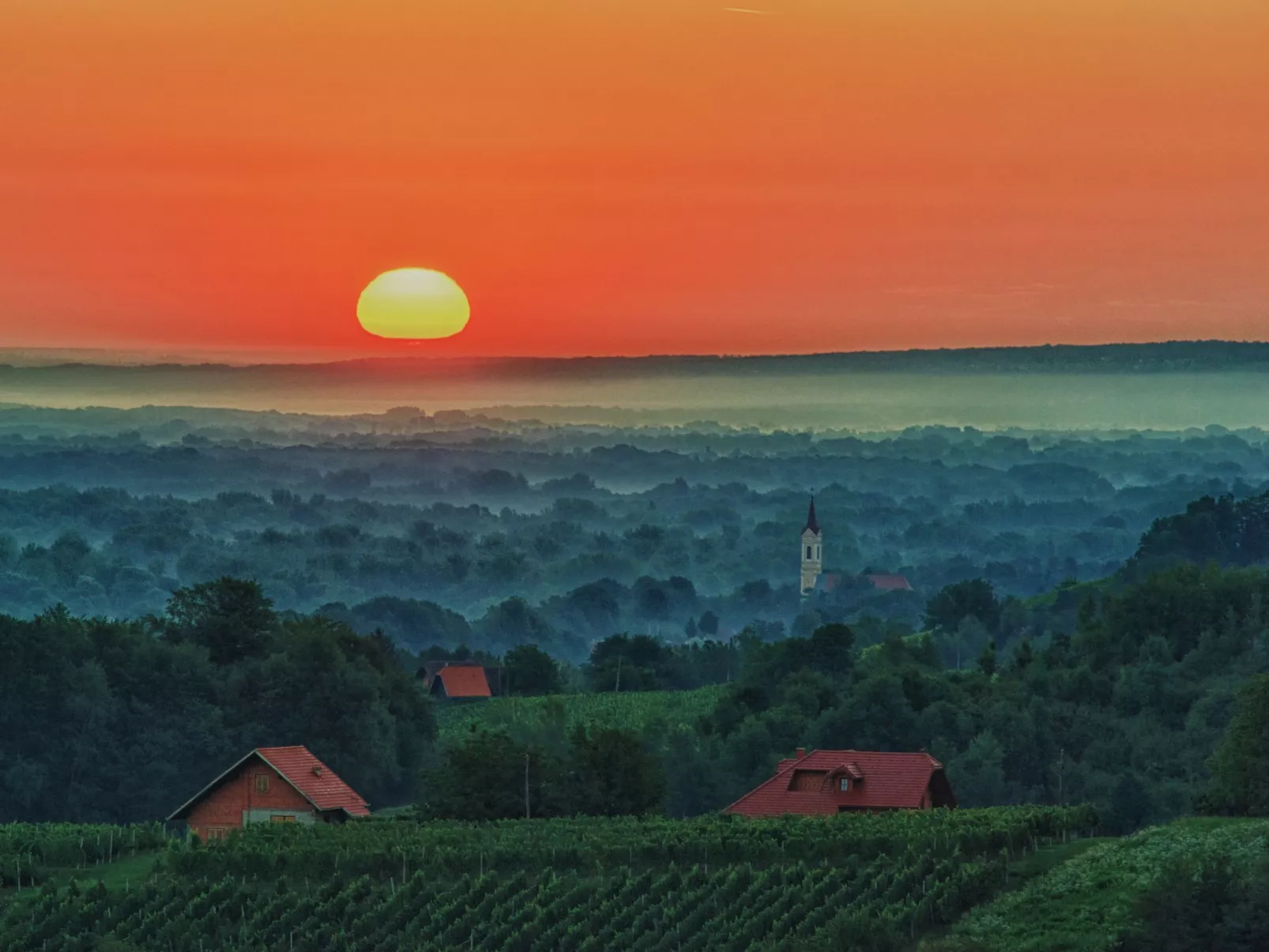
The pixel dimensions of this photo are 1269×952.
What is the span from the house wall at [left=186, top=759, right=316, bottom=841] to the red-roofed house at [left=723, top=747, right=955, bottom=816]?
328 inches

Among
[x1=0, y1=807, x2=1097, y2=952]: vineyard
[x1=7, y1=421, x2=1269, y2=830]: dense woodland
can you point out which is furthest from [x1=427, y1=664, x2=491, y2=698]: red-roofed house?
[x1=0, y1=807, x2=1097, y2=952]: vineyard

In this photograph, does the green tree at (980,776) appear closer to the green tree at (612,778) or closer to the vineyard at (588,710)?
the green tree at (612,778)

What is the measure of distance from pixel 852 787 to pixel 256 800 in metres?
11.4

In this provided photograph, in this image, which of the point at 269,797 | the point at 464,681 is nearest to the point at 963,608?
the point at 464,681

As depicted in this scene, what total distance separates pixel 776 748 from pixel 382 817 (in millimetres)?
19078

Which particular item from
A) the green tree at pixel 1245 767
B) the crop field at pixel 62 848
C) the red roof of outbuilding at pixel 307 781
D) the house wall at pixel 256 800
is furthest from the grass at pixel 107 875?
the green tree at pixel 1245 767

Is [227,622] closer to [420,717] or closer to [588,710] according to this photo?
[420,717]

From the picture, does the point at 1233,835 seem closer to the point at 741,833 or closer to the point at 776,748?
the point at 741,833

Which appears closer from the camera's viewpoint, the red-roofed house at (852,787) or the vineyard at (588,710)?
the red-roofed house at (852,787)

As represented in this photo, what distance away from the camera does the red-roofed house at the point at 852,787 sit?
4366cm

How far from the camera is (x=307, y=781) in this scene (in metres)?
45.6

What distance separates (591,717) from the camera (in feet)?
267

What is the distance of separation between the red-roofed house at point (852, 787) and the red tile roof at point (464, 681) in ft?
171

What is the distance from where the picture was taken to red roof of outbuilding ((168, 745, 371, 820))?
45031 mm
